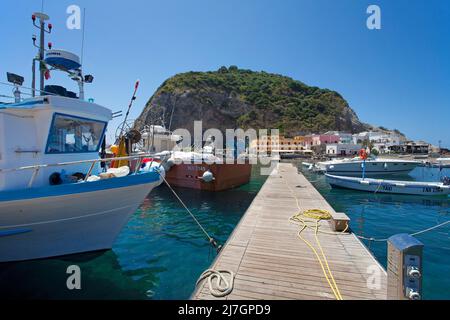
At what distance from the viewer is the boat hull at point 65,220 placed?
511 centimetres

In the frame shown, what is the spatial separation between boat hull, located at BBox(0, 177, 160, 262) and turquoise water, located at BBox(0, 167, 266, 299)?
455mm

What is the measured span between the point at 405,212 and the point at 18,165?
1537cm

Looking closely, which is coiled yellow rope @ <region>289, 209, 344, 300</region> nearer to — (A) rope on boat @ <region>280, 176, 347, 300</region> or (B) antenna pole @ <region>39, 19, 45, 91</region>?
(A) rope on boat @ <region>280, 176, 347, 300</region>

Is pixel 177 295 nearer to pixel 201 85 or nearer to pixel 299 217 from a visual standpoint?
pixel 299 217

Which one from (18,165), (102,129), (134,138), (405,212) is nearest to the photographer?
(18,165)

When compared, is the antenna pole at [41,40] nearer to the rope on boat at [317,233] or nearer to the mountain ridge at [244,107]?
the rope on boat at [317,233]

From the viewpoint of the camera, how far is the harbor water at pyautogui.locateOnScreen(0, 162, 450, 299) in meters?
5.26

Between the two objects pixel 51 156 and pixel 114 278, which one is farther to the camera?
pixel 51 156

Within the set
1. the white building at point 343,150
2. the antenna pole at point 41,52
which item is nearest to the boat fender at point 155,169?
the antenna pole at point 41,52

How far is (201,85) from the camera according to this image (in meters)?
97.0

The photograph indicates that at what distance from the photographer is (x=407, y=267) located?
2.68 m

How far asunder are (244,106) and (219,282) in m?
96.5

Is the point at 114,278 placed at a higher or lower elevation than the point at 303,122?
lower
